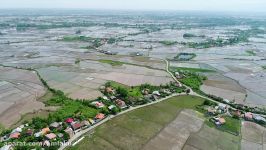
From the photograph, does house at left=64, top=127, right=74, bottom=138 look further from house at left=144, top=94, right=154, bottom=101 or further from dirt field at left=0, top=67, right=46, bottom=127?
house at left=144, top=94, right=154, bottom=101

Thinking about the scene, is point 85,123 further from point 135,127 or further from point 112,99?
point 112,99

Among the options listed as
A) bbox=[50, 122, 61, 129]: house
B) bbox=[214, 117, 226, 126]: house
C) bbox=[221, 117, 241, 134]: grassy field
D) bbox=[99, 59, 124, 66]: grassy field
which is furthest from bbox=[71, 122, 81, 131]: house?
bbox=[99, 59, 124, 66]: grassy field

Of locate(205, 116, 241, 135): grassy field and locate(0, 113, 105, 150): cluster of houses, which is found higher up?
locate(0, 113, 105, 150): cluster of houses

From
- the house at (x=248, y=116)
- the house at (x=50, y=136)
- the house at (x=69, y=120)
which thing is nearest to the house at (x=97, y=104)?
the house at (x=69, y=120)

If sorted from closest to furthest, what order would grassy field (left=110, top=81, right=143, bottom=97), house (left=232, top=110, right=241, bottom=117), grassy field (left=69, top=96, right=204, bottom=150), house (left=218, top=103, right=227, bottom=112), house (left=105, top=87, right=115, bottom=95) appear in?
grassy field (left=69, top=96, right=204, bottom=150) < house (left=232, top=110, right=241, bottom=117) < house (left=218, top=103, right=227, bottom=112) < grassy field (left=110, top=81, right=143, bottom=97) < house (left=105, top=87, right=115, bottom=95)

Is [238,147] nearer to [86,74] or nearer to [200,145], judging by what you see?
[200,145]

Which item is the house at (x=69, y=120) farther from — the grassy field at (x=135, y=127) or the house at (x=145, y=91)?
the house at (x=145, y=91)
